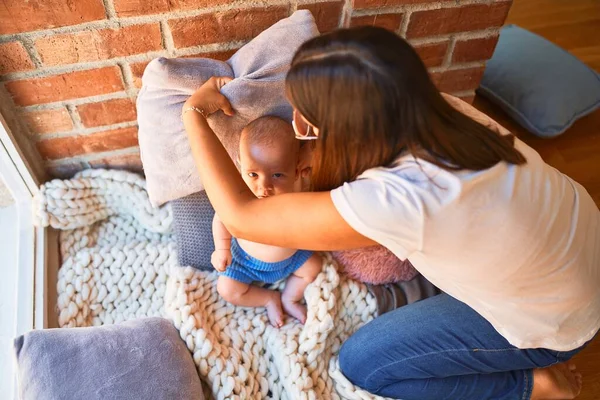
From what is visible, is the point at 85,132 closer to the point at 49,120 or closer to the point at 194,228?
the point at 49,120

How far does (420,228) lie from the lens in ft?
2.67

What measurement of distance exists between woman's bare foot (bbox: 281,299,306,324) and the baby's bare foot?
16 millimetres

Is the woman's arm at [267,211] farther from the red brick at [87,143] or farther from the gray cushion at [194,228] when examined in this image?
the red brick at [87,143]

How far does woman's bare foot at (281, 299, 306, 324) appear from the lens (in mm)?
1271

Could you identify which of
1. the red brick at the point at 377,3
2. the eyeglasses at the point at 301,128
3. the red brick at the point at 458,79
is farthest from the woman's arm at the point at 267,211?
the red brick at the point at 458,79

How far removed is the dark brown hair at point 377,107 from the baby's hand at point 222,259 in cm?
46

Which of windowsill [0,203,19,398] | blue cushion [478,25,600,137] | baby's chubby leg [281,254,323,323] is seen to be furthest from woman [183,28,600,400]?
blue cushion [478,25,600,137]

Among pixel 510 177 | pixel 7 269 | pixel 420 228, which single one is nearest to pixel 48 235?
pixel 7 269

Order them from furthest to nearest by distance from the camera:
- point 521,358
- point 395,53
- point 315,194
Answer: point 521,358
point 315,194
point 395,53

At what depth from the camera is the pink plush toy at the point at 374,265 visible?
1260mm

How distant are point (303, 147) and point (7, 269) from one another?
801 mm

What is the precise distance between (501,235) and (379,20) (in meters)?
0.65

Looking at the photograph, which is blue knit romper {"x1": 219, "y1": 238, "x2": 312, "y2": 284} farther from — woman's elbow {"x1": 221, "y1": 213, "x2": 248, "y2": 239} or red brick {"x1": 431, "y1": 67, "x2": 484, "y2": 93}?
red brick {"x1": 431, "y1": 67, "x2": 484, "y2": 93}

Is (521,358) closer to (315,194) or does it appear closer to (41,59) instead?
(315,194)
